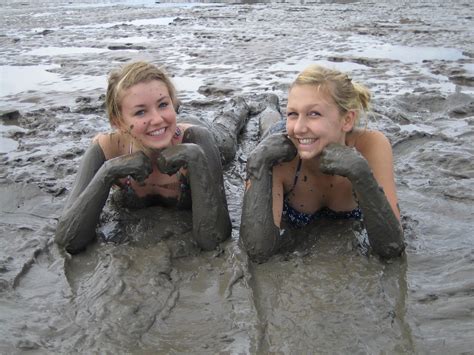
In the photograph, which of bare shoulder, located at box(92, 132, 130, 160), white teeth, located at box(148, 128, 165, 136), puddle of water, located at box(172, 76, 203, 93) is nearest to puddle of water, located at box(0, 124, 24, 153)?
bare shoulder, located at box(92, 132, 130, 160)

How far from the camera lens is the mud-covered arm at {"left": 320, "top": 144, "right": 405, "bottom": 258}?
271 centimetres

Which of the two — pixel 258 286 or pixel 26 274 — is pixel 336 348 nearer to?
pixel 258 286

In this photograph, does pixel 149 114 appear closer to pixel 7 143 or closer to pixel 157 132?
pixel 157 132

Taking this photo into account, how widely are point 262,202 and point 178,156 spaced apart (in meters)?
0.60

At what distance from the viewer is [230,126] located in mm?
5027

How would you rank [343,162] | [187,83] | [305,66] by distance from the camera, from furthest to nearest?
[305,66]
[187,83]
[343,162]

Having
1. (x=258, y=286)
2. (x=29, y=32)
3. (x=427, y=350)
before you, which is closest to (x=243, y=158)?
(x=258, y=286)

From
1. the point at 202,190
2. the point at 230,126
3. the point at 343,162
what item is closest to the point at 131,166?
the point at 202,190

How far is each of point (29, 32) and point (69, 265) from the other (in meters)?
13.2

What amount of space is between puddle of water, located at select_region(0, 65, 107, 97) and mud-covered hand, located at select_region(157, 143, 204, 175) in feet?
17.0

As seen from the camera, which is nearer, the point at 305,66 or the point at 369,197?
the point at 369,197

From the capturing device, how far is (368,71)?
7.84 meters

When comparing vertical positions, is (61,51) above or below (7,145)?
below

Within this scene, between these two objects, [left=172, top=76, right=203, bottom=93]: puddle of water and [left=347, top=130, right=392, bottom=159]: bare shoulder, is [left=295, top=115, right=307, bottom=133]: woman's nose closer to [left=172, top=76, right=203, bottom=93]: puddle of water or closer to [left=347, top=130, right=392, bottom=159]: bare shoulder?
[left=347, top=130, right=392, bottom=159]: bare shoulder
